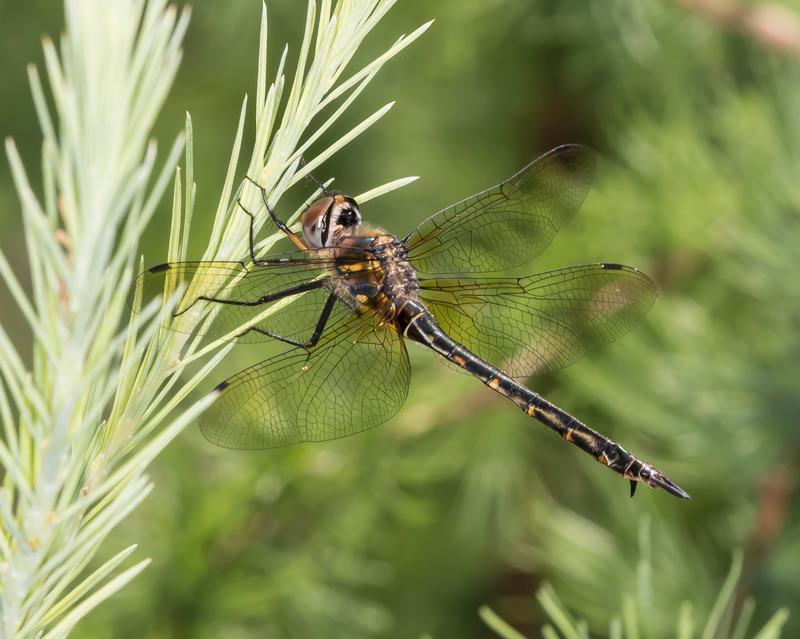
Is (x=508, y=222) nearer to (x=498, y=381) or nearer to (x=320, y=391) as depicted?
(x=498, y=381)

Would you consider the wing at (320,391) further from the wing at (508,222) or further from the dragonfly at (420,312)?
the wing at (508,222)

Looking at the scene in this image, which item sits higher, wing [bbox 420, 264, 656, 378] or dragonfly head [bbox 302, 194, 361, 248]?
dragonfly head [bbox 302, 194, 361, 248]

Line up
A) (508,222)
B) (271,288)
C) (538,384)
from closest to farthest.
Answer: (271,288) < (508,222) < (538,384)

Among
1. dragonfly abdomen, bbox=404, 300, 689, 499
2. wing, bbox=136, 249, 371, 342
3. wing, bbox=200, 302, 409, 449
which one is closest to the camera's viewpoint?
wing, bbox=136, 249, 371, 342

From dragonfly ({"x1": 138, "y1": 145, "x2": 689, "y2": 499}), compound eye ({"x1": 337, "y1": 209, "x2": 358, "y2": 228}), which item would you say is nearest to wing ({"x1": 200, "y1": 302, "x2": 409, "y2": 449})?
dragonfly ({"x1": 138, "y1": 145, "x2": 689, "y2": 499})

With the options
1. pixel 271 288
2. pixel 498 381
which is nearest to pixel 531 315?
pixel 498 381

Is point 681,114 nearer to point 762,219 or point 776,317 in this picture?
point 762,219

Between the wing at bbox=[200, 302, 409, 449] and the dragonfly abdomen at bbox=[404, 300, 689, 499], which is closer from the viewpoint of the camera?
the wing at bbox=[200, 302, 409, 449]

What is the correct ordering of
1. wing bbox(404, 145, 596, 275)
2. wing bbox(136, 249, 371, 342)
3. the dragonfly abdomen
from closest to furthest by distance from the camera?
1. wing bbox(136, 249, 371, 342)
2. the dragonfly abdomen
3. wing bbox(404, 145, 596, 275)

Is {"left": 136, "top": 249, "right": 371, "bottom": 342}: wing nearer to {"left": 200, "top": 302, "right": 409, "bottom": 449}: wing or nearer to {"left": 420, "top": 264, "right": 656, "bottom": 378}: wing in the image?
{"left": 200, "top": 302, "right": 409, "bottom": 449}: wing
